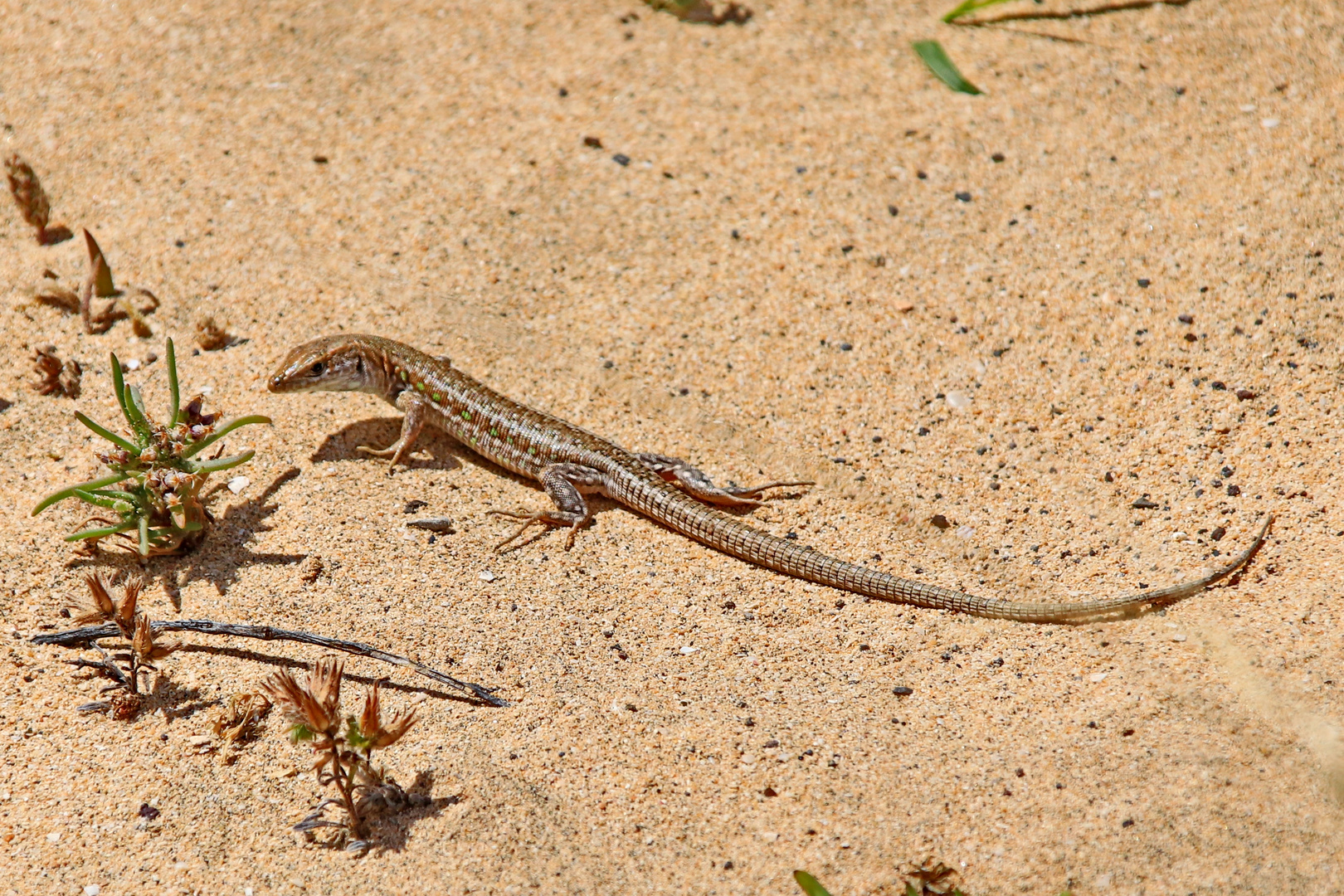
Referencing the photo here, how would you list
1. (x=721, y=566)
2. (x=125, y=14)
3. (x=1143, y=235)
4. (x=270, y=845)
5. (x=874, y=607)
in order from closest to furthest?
(x=270, y=845)
(x=874, y=607)
(x=721, y=566)
(x=1143, y=235)
(x=125, y=14)

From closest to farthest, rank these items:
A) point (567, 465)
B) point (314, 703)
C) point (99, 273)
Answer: point (314, 703), point (567, 465), point (99, 273)

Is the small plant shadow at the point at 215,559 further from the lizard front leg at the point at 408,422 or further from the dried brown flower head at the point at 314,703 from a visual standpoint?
the dried brown flower head at the point at 314,703

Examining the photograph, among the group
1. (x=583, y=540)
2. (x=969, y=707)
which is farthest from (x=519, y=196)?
(x=969, y=707)

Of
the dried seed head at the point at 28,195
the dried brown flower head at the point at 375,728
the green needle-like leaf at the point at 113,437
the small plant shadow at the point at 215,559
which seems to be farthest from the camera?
the dried seed head at the point at 28,195

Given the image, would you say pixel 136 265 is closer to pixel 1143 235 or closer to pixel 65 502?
pixel 65 502

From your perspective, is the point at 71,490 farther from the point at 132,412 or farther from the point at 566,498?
the point at 566,498

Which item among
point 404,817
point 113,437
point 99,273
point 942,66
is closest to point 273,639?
point 404,817

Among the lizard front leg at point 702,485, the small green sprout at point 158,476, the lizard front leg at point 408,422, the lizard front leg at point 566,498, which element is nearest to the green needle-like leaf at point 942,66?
the lizard front leg at point 702,485
